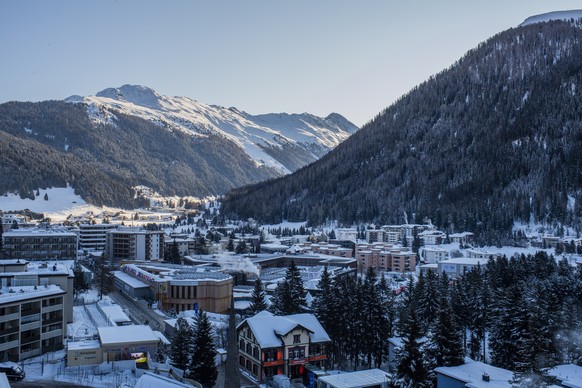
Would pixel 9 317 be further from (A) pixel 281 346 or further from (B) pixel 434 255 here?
(B) pixel 434 255

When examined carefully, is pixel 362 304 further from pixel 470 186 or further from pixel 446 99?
pixel 446 99

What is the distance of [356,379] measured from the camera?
32.6 meters

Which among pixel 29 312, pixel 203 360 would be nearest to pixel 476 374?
pixel 203 360

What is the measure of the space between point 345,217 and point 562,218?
56568 millimetres

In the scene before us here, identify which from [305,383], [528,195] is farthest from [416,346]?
[528,195]

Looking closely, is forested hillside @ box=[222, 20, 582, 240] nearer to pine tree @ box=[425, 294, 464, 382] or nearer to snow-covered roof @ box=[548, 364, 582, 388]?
snow-covered roof @ box=[548, 364, 582, 388]

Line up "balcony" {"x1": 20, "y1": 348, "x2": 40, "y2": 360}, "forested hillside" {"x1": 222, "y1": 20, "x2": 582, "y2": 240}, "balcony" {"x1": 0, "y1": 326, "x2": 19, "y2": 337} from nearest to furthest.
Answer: "balcony" {"x1": 0, "y1": 326, "x2": 19, "y2": 337} → "balcony" {"x1": 20, "y1": 348, "x2": 40, "y2": 360} → "forested hillside" {"x1": 222, "y1": 20, "x2": 582, "y2": 240}

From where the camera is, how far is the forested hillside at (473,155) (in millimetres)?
125188

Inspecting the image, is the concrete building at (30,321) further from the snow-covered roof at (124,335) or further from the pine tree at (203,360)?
the pine tree at (203,360)

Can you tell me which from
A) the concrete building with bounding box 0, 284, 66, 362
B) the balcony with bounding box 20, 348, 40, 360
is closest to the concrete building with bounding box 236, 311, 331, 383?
the concrete building with bounding box 0, 284, 66, 362

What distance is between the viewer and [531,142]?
14300cm

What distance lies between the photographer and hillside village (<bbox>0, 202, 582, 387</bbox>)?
32.2m

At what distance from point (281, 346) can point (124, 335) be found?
10289 millimetres

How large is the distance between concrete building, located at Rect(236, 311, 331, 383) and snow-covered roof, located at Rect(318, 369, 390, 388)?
4858 millimetres
